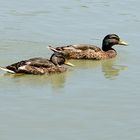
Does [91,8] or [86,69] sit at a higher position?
[91,8]

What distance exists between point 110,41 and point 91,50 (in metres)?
0.79

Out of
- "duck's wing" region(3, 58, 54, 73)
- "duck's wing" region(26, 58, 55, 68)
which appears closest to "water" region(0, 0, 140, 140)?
"duck's wing" region(3, 58, 54, 73)

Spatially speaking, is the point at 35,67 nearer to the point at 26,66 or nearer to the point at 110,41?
the point at 26,66

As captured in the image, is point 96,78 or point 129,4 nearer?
point 96,78

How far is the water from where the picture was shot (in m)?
9.33

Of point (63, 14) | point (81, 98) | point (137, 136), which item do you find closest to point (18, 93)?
point (81, 98)

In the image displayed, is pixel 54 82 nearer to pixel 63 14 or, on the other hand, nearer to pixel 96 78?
pixel 96 78

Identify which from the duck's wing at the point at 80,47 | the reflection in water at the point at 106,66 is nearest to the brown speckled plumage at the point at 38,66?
the reflection in water at the point at 106,66

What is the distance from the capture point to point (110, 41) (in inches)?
591

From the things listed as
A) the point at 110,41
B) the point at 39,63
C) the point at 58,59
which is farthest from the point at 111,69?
the point at 39,63

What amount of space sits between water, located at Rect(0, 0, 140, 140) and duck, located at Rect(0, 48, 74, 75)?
135 mm

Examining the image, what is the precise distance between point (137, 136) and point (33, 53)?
5.61 meters

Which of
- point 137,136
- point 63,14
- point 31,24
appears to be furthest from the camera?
point 63,14

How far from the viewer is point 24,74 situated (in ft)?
41.4
